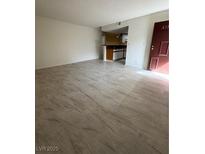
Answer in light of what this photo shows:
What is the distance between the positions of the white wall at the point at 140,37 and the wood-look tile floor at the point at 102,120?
10.2 feet

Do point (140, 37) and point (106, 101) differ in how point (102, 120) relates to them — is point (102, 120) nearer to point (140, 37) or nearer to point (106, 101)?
point (106, 101)

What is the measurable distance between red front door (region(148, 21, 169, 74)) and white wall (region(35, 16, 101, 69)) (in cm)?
456

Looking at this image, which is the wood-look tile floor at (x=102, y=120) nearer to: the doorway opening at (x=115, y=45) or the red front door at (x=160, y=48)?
the red front door at (x=160, y=48)

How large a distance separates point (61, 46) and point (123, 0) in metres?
4.49

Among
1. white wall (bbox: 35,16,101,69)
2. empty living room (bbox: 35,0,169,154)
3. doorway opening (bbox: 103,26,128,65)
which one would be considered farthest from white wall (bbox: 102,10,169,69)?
white wall (bbox: 35,16,101,69)

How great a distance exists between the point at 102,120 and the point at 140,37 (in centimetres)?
535

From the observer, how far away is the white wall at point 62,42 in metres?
6.45

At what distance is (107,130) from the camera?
199cm

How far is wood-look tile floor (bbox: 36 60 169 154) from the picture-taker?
169cm

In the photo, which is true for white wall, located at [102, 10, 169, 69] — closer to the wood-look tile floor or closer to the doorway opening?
the doorway opening

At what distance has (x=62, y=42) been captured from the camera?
24.7 feet
